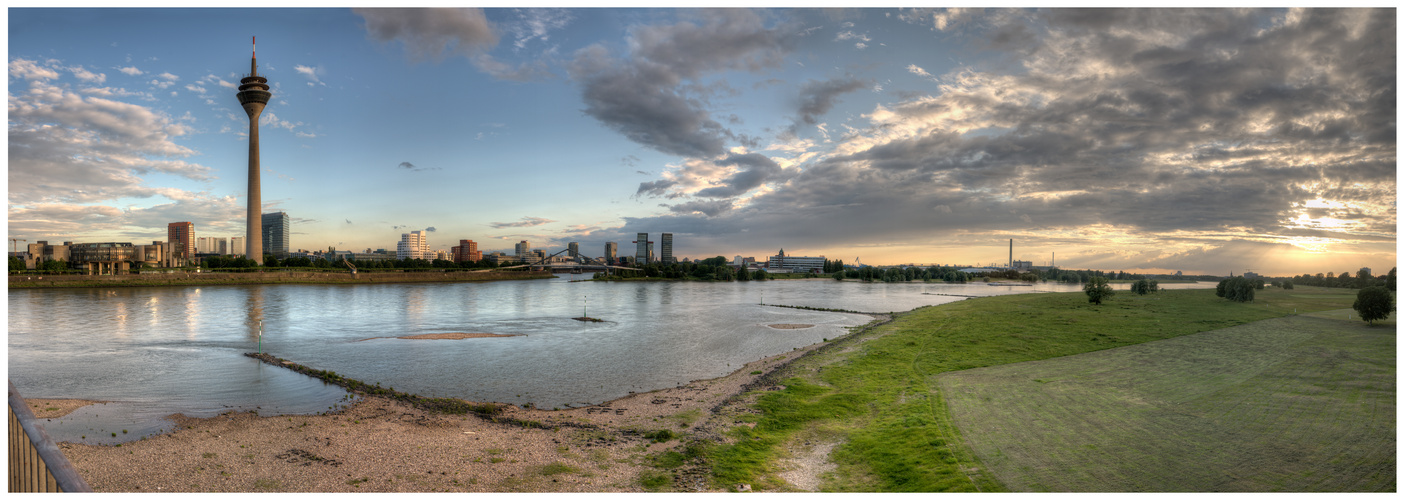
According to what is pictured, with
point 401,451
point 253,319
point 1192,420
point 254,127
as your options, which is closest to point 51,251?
point 254,127

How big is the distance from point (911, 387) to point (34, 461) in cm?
2000

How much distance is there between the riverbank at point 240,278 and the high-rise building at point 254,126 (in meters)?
22.1

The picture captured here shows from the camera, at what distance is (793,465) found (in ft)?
41.6

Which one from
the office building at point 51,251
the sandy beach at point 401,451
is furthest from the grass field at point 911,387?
the office building at point 51,251

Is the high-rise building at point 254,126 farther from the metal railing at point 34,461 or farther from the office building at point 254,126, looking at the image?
the metal railing at point 34,461

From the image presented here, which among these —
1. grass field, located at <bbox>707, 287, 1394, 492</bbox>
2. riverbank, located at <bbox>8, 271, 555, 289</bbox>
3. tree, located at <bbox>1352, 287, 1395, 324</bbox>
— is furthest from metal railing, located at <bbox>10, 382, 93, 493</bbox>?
riverbank, located at <bbox>8, 271, 555, 289</bbox>

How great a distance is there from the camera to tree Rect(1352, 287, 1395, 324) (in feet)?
87.4

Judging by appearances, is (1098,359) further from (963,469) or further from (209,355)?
(209,355)

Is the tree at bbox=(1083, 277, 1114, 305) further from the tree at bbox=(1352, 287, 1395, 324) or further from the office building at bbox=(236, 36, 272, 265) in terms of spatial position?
the office building at bbox=(236, 36, 272, 265)

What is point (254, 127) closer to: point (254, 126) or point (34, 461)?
point (254, 126)

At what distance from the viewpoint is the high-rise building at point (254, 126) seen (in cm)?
13175

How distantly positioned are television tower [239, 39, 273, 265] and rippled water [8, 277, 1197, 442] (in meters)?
79.9

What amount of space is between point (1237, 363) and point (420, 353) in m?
38.4
